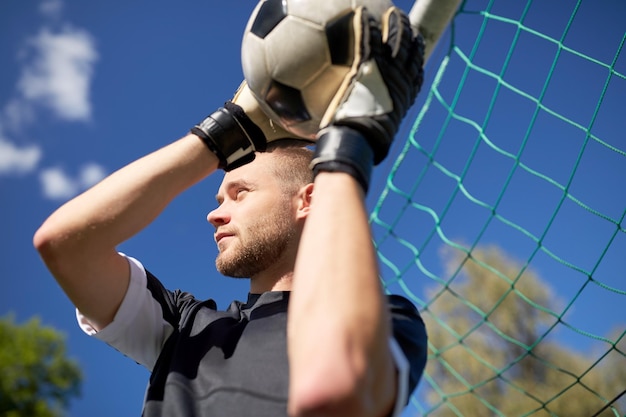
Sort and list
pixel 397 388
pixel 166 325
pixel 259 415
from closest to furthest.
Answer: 1. pixel 397 388
2. pixel 259 415
3. pixel 166 325

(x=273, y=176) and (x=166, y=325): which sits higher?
(x=273, y=176)

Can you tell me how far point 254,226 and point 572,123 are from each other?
1375 millimetres

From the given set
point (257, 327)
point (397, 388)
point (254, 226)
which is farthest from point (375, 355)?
point (254, 226)

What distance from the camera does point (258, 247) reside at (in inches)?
64.3

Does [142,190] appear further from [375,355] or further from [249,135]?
[375,355]

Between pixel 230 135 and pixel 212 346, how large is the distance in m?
0.55

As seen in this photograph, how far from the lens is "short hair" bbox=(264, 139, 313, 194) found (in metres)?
1.81

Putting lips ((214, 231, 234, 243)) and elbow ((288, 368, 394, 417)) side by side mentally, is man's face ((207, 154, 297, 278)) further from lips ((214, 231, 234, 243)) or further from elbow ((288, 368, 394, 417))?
elbow ((288, 368, 394, 417))

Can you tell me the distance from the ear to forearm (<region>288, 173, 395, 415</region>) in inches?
31.2

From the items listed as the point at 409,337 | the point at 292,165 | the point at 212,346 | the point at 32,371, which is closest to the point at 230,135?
the point at 292,165

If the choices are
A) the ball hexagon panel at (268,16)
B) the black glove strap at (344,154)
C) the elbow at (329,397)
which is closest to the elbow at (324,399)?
the elbow at (329,397)

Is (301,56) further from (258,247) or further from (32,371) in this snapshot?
(32,371)

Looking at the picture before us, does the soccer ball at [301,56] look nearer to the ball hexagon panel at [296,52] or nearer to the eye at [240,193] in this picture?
the ball hexagon panel at [296,52]

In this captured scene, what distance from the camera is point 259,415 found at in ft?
3.96
